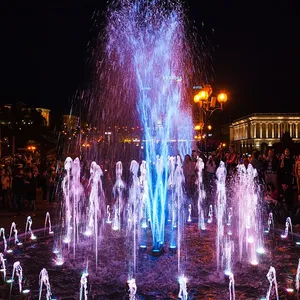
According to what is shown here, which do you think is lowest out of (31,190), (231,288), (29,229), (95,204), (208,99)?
(231,288)

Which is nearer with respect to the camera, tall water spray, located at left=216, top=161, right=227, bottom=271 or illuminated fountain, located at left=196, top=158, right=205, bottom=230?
tall water spray, located at left=216, top=161, right=227, bottom=271

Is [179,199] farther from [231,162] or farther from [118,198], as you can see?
[231,162]

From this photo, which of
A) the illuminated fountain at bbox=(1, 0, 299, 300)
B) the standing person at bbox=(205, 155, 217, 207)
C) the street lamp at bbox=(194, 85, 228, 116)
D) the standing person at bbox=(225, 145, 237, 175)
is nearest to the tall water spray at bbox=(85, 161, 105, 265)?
the illuminated fountain at bbox=(1, 0, 299, 300)

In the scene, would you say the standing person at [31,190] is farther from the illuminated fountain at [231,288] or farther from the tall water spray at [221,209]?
the illuminated fountain at [231,288]

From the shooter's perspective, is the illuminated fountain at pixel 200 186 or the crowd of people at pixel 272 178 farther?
the illuminated fountain at pixel 200 186

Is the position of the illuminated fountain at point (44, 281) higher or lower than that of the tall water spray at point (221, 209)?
lower

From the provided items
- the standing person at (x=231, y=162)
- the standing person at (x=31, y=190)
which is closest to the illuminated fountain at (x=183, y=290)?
the standing person at (x=31, y=190)

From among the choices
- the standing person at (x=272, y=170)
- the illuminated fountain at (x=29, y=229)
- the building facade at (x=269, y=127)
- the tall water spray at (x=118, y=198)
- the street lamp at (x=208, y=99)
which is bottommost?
the illuminated fountain at (x=29, y=229)

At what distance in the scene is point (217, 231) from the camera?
10.9 m

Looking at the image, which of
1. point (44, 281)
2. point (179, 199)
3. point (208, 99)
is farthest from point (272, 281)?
point (208, 99)

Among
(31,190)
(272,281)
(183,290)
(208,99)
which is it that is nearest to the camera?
(183,290)

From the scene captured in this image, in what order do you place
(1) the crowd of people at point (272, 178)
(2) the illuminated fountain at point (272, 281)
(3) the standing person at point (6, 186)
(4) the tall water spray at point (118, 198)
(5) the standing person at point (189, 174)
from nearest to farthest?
(2) the illuminated fountain at point (272, 281)
(1) the crowd of people at point (272, 178)
(4) the tall water spray at point (118, 198)
(3) the standing person at point (6, 186)
(5) the standing person at point (189, 174)

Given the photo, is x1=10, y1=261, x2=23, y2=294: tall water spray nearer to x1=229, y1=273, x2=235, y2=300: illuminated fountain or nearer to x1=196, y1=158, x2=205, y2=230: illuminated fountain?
x1=229, y1=273, x2=235, y2=300: illuminated fountain

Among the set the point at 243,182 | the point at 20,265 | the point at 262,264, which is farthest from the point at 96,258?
the point at 243,182
